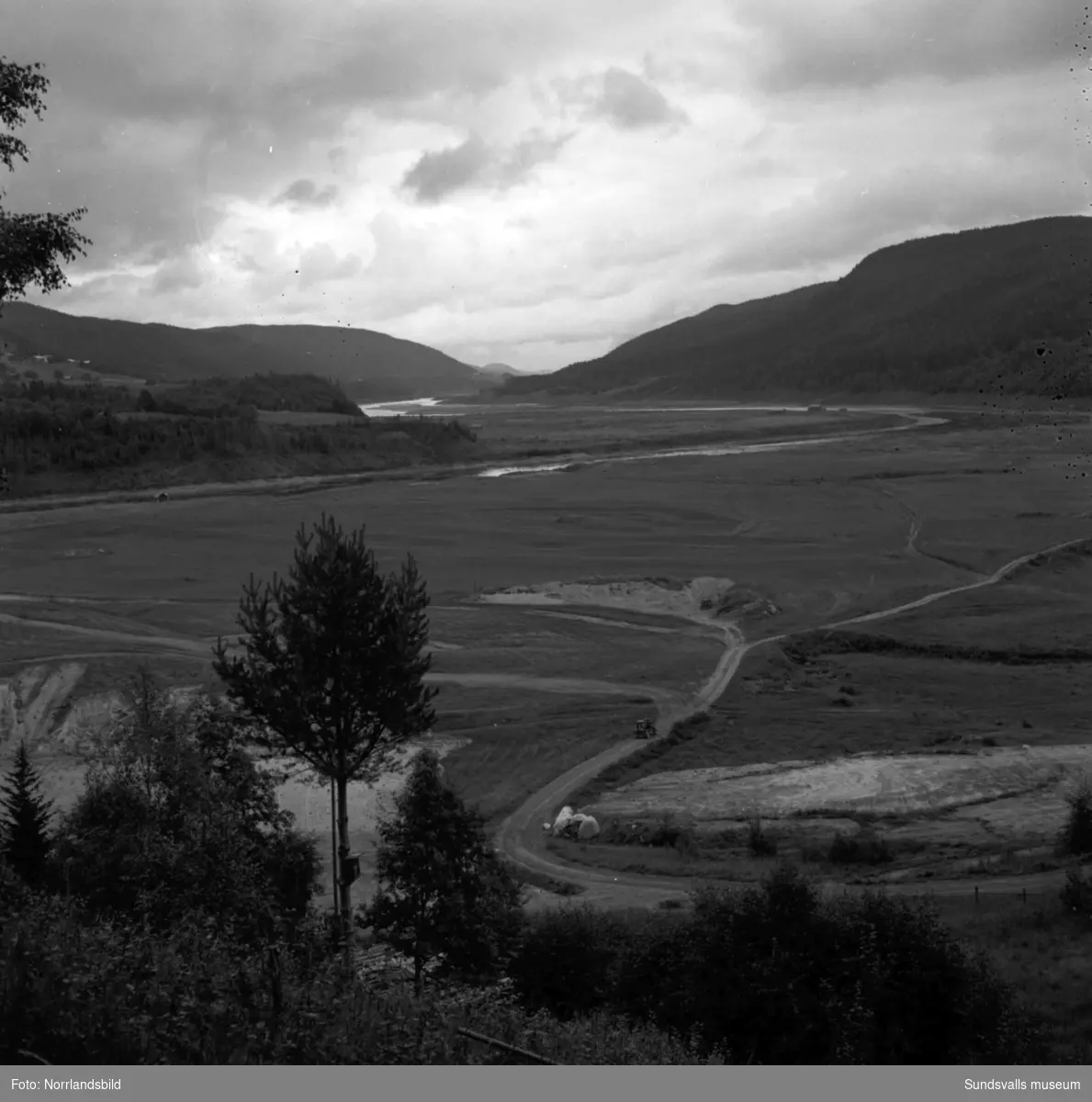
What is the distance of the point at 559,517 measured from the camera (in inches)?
3187

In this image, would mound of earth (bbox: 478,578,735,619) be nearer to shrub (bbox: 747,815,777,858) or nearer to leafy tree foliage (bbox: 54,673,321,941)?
shrub (bbox: 747,815,777,858)

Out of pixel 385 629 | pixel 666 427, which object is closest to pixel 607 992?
pixel 385 629

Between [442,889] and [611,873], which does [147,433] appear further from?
[442,889]

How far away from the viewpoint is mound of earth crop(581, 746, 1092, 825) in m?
31.2

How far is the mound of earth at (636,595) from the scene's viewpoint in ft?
183

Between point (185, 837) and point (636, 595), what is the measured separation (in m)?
42.8

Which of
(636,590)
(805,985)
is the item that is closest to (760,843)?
(805,985)

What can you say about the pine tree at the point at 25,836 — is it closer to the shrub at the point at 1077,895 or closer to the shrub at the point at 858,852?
the shrub at the point at 858,852

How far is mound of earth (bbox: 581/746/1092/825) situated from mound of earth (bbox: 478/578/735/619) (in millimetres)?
20097

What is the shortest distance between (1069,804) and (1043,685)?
580 inches

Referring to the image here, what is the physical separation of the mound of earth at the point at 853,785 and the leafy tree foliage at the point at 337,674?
11.6 metres

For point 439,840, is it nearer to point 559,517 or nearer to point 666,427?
point 559,517

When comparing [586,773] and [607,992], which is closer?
[607,992]

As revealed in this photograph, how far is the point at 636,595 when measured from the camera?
189 feet
